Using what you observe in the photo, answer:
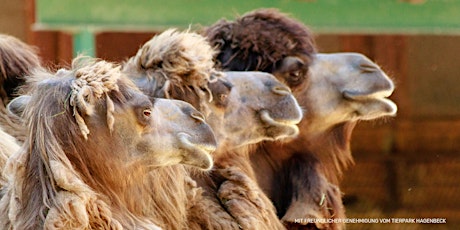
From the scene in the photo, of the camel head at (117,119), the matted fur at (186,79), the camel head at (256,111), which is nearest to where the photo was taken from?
the camel head at (117,119)

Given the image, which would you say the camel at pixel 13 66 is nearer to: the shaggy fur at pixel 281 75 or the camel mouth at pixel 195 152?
the shaggy fur at pixel 281 75

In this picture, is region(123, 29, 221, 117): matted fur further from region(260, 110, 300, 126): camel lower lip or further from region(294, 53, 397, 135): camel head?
region(294, 53, 397, 135): camel head

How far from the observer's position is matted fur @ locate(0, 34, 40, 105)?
18.5ft

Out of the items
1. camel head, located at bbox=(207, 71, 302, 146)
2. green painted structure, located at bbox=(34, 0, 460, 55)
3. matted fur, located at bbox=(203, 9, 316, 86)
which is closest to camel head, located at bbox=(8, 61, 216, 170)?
camel head, located at bbox=(207, 71, 302, 146)

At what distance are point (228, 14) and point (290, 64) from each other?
2.08m

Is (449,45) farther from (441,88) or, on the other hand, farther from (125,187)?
(125,187)

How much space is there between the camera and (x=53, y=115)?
4.25 metres

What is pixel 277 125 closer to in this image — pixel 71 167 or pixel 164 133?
pixel 164 133

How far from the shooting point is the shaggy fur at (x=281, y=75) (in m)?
5.80

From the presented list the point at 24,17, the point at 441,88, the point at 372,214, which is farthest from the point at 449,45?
the point at 24,17

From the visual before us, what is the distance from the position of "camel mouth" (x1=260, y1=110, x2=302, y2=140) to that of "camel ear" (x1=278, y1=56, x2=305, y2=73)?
0.49m

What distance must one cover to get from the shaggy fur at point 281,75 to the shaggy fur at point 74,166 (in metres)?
1.39

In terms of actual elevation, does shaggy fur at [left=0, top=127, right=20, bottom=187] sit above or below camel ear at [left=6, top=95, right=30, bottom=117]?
below

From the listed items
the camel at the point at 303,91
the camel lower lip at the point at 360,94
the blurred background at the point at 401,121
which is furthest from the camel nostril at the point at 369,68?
the blurred background at the point at 401,121
